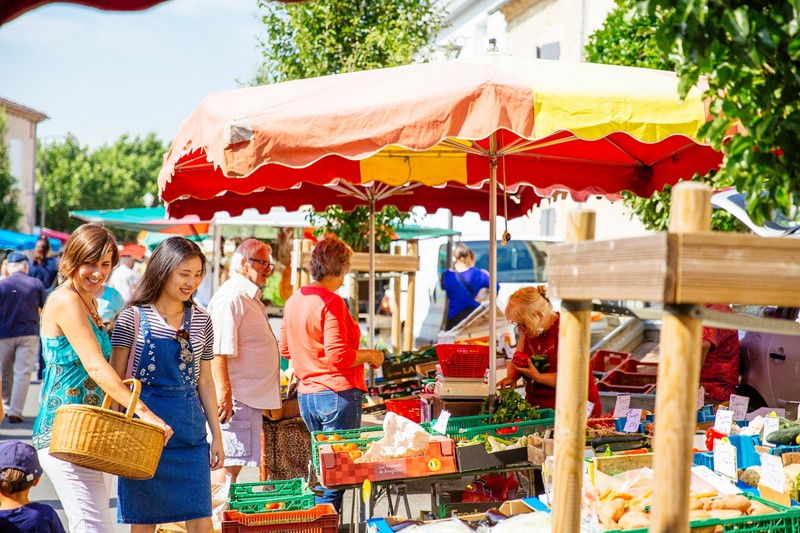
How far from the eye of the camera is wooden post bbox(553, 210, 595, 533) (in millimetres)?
2188

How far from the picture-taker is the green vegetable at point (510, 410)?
4965 millimetres

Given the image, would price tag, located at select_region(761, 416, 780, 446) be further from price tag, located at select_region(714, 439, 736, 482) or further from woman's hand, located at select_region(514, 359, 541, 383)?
woman's hand, located at select_region(514, 359, 541, 383)

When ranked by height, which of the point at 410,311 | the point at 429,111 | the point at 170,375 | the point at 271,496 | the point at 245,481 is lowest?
the point at 245,481

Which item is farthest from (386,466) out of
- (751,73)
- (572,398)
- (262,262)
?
(751,73)

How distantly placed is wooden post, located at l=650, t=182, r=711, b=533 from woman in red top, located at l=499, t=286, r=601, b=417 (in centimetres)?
357

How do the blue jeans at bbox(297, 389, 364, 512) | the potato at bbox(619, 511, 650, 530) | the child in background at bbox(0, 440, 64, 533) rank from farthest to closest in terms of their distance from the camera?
the blue jeans at bbox(297, 389, 364, 512)
the child in background at bbox(0, 440, 64, 533)
the potato at bbox(619, 511, 650, 530)

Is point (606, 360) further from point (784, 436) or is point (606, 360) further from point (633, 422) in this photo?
point (784, 436)

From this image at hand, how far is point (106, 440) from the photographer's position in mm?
3381

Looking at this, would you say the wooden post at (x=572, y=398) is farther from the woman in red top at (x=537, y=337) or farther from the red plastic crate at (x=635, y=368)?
the red plastic crate at (x=635, y=368)

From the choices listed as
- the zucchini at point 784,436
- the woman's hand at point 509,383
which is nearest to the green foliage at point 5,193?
the woman's hand at point 509,383

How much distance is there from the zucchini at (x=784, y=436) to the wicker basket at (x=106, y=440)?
2899mm

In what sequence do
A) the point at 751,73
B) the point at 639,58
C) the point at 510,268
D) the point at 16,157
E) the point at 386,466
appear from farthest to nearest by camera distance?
the point at 16,157, the point at 510,268, the point at 639,58, the point at 386,466, the point at 751,73

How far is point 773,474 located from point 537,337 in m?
2.24

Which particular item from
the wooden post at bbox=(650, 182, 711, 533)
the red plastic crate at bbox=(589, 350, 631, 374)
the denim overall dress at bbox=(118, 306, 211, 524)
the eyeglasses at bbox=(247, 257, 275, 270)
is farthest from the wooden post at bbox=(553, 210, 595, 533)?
the red plastic crate at bbox=(589, 350, 631, 374)
